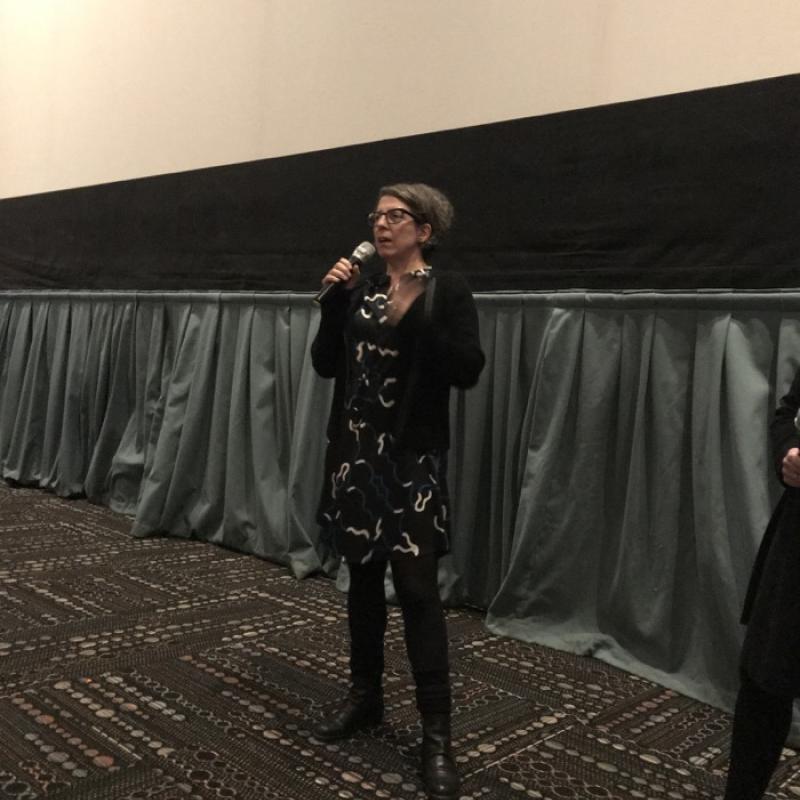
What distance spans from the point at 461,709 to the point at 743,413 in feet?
3.52

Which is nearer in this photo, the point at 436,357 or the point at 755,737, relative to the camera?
the point at 755,737

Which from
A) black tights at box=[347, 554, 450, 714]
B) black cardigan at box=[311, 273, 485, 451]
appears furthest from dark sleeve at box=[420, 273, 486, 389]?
black tights at box=[347, 554, 450, 714]

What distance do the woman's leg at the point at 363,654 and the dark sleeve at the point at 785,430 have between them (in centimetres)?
81

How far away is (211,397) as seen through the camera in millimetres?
3969

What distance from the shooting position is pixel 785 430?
1402mm

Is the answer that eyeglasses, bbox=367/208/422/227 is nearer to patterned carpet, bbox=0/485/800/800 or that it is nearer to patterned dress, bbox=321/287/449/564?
patterned dress, bbox=321/287/449/564

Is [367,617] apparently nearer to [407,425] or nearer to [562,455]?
[407,425]

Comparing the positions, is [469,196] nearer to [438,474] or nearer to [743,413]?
[743,413]

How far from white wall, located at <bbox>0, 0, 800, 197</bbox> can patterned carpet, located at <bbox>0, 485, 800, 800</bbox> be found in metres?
1.78

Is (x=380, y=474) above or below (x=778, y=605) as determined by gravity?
above

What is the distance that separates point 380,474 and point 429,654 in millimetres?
371

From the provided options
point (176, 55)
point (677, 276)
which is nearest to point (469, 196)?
point (677, 276)

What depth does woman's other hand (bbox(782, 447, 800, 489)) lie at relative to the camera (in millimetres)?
1259

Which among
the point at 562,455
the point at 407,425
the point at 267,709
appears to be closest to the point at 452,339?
the point at 407,425
